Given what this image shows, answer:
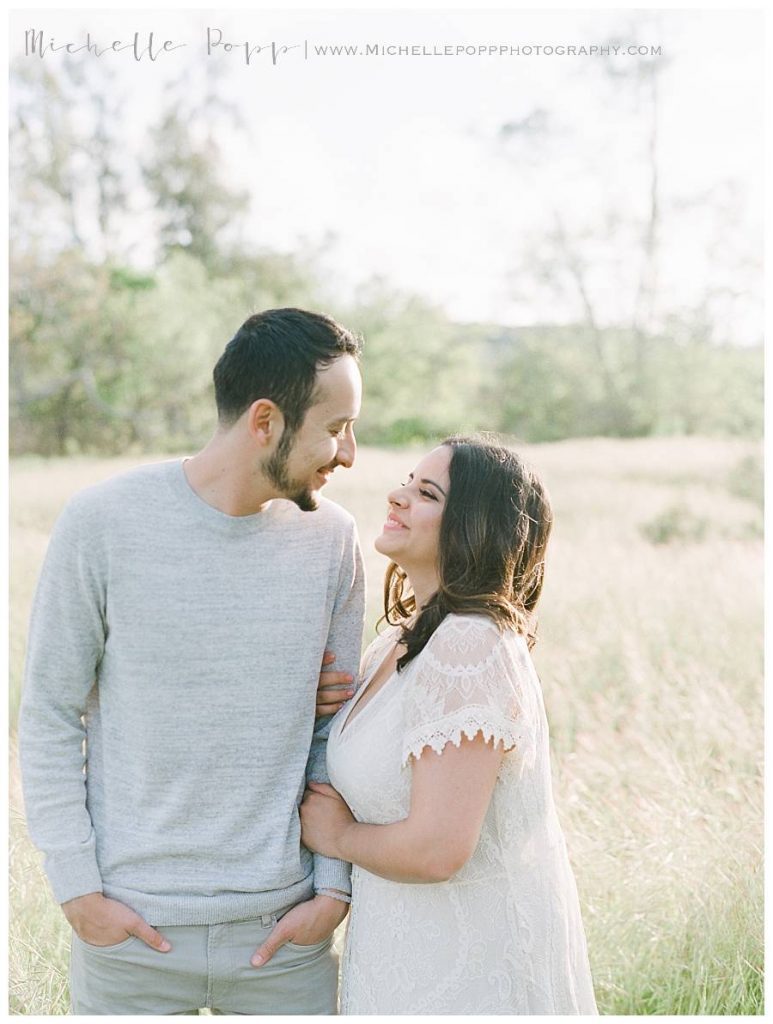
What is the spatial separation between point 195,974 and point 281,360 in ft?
3.78

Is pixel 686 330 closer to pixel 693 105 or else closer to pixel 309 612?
pixel 693 105

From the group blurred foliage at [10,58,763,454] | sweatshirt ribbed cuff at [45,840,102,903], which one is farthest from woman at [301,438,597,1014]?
blurred foliage at [10,58,763,454]

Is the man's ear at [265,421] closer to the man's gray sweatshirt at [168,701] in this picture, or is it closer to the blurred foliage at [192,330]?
the man's gray sweatshirt at [168,701]

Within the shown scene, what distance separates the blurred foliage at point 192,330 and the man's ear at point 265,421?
6.75 metres

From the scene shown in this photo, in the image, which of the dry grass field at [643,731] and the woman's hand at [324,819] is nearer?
the woman's hand at [324,819]

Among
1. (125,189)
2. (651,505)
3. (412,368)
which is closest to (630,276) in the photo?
(412,368)

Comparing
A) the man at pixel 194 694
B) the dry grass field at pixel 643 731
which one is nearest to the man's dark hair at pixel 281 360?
the man at pixel 194 694

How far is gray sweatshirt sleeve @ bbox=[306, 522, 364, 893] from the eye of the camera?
6.61ft

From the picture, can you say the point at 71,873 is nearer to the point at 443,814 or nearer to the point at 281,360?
the point at 443,814

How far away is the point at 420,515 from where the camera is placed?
76.6 inches

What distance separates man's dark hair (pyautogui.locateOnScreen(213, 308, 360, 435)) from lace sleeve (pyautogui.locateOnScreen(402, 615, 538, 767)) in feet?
1.58

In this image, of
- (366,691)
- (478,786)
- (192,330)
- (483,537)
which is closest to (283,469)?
(483,537)

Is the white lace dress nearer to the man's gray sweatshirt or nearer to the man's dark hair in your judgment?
the man's gray sweatshirt

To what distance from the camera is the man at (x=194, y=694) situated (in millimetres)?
1877
